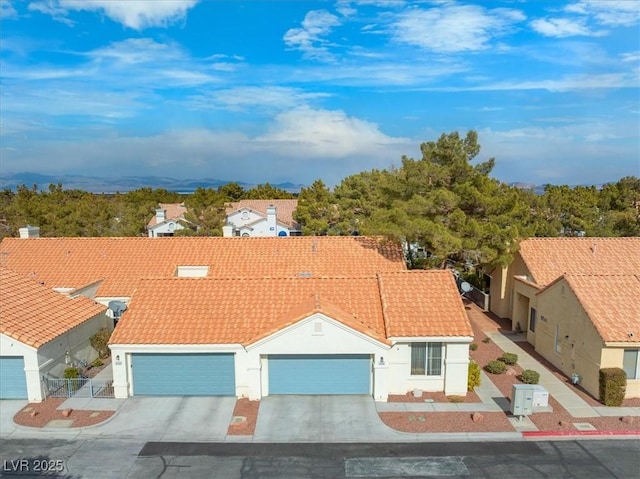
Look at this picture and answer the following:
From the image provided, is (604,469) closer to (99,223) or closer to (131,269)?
(131,269)

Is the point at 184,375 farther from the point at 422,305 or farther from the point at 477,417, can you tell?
the point at 477,417

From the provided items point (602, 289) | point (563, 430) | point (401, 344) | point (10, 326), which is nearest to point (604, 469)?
point (563, 430)

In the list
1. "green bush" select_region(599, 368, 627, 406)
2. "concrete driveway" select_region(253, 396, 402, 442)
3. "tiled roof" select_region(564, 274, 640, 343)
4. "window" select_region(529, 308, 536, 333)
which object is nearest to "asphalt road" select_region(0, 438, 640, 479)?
"concrete driveway" select_region(253, 396, 402, 442)

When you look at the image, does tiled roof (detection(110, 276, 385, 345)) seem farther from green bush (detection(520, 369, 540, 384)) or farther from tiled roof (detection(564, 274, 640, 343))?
tiled roof (detection(564, 274, 640, 343))

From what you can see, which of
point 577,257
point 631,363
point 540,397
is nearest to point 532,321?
point 577,257

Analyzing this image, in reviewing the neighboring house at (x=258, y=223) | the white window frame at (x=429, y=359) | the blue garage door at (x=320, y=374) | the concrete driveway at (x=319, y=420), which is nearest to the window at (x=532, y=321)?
the white window frame at (x=429, y=359)

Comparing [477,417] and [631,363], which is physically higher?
[631,363]
